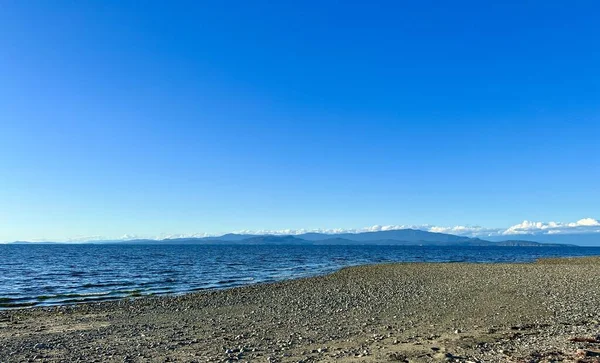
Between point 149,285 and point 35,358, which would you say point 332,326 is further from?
point 149,285

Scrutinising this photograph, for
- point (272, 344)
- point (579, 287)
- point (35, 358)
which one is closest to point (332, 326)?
point (272, 344)

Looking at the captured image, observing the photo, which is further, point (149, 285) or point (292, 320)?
point (149, 285)

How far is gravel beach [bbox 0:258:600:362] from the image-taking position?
13289mm

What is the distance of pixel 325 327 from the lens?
707 inches

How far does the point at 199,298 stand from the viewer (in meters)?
29.2

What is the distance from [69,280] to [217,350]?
3715 centimetres

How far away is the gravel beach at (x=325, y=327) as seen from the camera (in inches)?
523

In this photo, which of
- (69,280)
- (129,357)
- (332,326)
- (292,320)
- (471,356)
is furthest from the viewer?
(69,280)

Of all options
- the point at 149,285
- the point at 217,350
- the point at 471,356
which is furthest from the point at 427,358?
the point at 149,285

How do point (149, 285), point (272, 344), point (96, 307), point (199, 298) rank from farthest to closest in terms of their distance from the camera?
point (149, 285), point (199, 298), point (96, 307), point (272, 344)

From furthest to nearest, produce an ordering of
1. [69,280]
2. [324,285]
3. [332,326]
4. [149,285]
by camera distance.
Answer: [69,280] < [149,285] < [324,285] < [332,326]

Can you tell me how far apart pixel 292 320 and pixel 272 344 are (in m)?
5.17

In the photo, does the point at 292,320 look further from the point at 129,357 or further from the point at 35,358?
the point at 35,358

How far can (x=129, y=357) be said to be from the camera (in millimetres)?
13711
